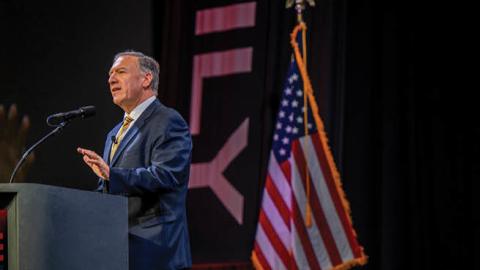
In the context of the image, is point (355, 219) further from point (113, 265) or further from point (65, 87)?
point (113, 265)

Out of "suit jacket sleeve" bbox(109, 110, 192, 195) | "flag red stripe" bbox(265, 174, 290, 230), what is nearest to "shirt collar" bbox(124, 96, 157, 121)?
"suit jacket sleeve" bbox(109, 110, 192, 195)

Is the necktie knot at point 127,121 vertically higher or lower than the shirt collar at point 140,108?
lower

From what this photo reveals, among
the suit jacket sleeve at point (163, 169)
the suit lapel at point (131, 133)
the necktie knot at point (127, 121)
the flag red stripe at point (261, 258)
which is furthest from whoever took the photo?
the flag red stripe at point (261, 258)

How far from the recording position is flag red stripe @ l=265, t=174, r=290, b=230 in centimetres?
495

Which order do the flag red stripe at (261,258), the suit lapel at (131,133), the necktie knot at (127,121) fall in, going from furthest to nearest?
the flag red stripe at (261,258) → the necktie knot at (127,121) → the suit lapel at (131,133)

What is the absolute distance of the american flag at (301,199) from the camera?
4.91m

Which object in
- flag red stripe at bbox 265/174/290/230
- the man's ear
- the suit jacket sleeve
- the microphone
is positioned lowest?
flag red stripe at bbox 265/174/290/230

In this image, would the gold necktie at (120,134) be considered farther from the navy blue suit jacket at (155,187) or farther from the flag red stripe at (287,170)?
the flag red stripe at (287,170)

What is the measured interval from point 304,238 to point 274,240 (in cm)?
20

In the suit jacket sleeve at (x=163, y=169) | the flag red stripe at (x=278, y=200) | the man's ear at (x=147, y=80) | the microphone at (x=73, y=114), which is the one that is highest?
the man's ear at (x=147, y=80)

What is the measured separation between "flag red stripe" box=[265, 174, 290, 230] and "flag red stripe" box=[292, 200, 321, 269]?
6 centimetres

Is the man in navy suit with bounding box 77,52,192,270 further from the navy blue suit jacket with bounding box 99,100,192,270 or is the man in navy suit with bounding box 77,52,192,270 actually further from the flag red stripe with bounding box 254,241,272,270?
the flag red stripe with bounding box 254,241,272,270

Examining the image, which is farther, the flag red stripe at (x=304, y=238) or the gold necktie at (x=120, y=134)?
the flag red stripe at (x=304, y=238)

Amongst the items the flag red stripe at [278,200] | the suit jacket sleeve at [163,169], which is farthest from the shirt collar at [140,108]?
the flag red stripe at [278,200]
